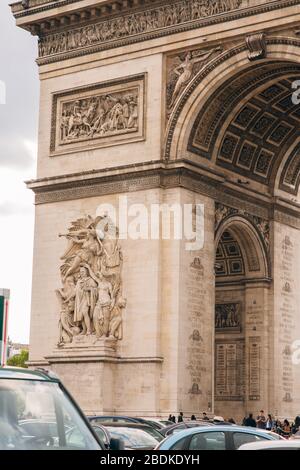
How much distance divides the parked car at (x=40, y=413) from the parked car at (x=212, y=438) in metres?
3.87

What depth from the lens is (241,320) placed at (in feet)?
122

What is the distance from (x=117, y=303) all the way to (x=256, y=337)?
626 centimetres

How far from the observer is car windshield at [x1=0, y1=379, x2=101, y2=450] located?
8.38 m

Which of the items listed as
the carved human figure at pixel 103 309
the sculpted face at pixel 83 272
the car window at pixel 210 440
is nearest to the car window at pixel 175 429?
the car window at pixel 210 440

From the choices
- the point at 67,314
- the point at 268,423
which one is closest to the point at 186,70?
the point at 67,314

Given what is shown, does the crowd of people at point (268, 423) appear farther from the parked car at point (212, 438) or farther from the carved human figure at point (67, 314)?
the parked car at point (212, 438)

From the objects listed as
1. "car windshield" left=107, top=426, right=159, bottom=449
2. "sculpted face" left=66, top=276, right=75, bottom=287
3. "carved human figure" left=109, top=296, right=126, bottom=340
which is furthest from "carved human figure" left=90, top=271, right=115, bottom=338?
Answer: "car windshield" left=107, top=426, right=159, bottom=449

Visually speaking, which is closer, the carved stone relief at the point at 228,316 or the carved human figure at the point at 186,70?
the carved human figure at the point at 186,70

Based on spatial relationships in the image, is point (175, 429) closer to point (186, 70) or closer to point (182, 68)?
point (186, 70)

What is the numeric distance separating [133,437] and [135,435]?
10cm

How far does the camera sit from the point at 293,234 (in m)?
38.4

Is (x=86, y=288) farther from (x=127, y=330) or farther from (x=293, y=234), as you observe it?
(x=293, y=234)

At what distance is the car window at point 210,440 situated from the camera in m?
12.4

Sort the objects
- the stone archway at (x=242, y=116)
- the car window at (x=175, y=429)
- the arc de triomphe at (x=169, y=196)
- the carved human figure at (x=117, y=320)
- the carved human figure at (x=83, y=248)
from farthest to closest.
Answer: the carved human figure at (x=83, y=248)
the carved human figure at (x=117, y=320)
the stone archway at (x=242, y=116)
the arc de triomphe at (x=169, y=196)
the car window at (x=175, y=429)
